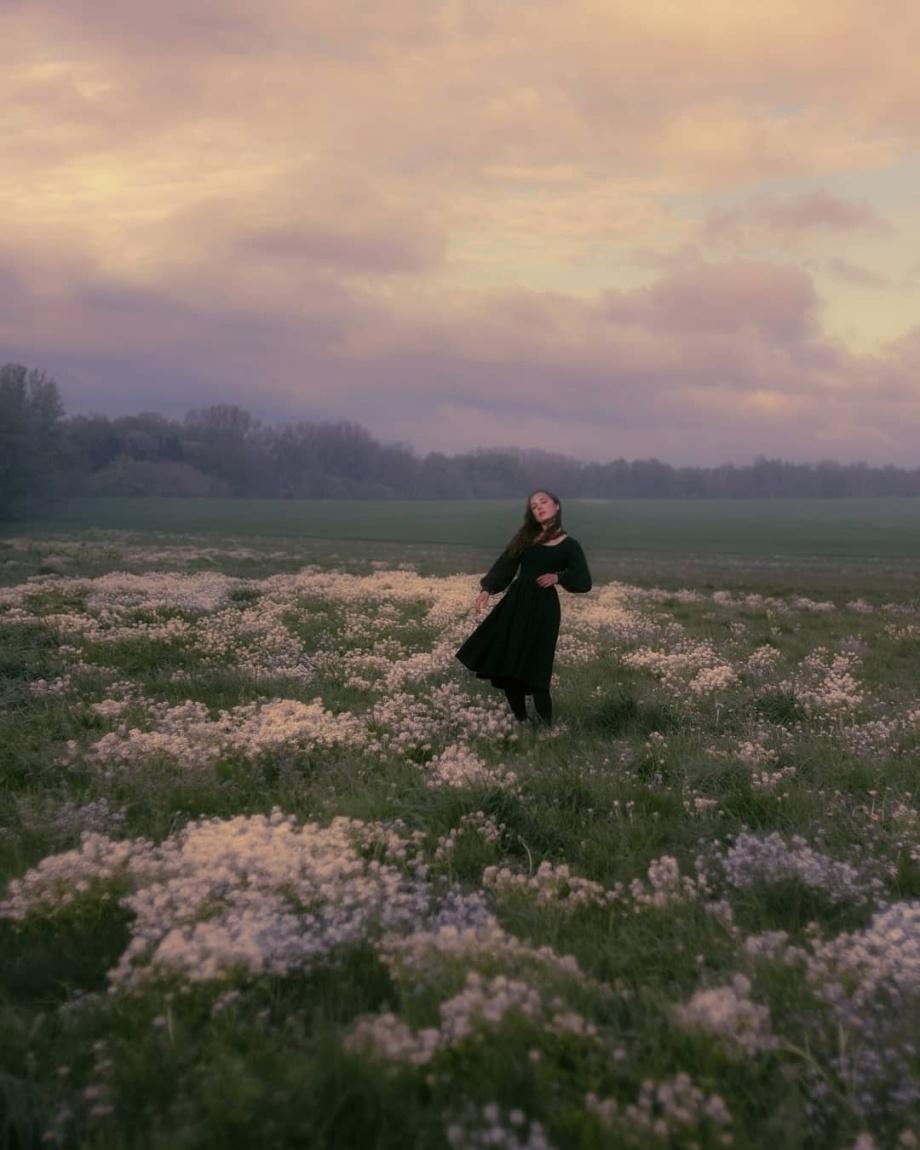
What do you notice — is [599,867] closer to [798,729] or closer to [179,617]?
[798,729]

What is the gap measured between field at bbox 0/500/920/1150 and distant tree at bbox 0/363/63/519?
7033 cm

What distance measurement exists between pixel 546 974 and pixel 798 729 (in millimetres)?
6748

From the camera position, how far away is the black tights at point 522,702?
10.4 m

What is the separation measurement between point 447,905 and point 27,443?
82.6m

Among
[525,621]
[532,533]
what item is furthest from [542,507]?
[525,621]

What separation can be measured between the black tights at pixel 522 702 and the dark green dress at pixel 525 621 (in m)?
0.10

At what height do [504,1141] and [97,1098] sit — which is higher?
[504,1141]

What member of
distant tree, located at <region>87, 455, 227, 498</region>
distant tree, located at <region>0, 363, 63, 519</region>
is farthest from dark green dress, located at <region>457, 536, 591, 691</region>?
distant tree, located at <region>87, 455, 227, 498</region>

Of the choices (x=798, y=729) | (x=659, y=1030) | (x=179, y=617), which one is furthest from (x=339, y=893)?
(x=179, y=617)

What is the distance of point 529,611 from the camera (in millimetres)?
10445

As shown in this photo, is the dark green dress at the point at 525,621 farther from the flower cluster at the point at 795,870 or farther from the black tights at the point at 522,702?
the flower cluster at the point at 795,870

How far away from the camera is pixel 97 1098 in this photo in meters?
3.65

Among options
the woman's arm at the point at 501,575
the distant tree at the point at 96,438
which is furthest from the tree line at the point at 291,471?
the woman's arm at the point at 501,575

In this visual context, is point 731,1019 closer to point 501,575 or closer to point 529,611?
point 529,611
